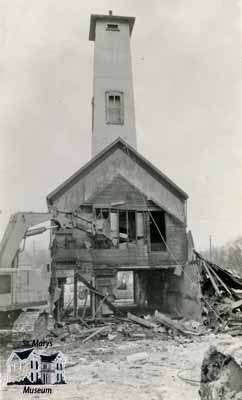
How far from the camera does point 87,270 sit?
19.3 meters

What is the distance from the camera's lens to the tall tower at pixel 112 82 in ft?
86.6

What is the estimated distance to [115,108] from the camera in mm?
26859

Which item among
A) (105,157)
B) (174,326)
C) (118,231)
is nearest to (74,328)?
(174,326)

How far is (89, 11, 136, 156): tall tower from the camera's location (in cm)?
2639

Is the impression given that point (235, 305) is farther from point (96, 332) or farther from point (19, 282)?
point (19, 282)

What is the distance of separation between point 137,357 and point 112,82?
20000mm

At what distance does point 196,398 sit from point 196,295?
1083 centimetres

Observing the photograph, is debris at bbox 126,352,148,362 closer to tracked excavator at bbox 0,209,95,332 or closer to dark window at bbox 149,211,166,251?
tracked excavator at bbox 0,209,95,332

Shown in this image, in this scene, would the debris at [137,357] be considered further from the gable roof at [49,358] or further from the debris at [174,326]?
the gable roof at [49,358]

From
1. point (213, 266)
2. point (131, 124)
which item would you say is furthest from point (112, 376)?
point (131, 124)

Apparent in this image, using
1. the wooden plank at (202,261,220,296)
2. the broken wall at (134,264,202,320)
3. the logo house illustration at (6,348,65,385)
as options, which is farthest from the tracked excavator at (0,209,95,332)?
the wooden plank at (202,261,220,296)

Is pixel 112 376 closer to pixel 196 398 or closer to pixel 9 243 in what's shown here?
pixel 196 398

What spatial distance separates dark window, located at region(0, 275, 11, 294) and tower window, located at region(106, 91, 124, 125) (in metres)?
17.1

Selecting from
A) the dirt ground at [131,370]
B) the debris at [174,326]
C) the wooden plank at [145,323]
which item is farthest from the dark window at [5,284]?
the debris at [174,326]
